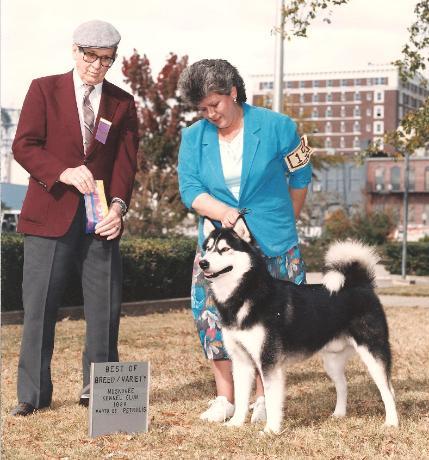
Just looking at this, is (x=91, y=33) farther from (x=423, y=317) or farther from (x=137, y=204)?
(x=137, y=204)

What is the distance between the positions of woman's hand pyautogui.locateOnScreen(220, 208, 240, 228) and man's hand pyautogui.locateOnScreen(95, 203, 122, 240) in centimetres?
73

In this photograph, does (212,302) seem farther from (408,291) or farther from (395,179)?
(395,179)

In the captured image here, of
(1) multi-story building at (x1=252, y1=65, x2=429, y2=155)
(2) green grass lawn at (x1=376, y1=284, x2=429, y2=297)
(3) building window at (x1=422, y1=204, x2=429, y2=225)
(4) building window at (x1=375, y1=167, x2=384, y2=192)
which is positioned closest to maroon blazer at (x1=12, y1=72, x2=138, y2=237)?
(2) green grass lawn at (x1=376, y1=284, x2=429, y2=297)

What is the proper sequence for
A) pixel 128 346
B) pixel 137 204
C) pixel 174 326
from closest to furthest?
pixel 128 346 → pixel 174 326 → pixel 137 204

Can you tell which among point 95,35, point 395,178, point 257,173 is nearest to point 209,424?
point 257,173

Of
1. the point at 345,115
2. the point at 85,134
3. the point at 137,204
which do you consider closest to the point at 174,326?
the point at 85,134

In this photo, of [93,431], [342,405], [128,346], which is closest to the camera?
[93,431]

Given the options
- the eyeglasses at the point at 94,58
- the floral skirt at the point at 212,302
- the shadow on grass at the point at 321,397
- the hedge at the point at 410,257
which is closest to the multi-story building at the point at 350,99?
the hedge at the point at 410,257

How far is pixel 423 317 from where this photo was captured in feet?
49.6

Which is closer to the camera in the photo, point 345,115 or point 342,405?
point 342,405

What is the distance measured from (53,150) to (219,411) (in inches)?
83.6

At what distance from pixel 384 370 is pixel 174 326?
7.48 m

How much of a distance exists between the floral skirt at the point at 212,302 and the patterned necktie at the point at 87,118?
1.12 metres

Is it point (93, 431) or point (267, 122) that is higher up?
point (267, 122)
